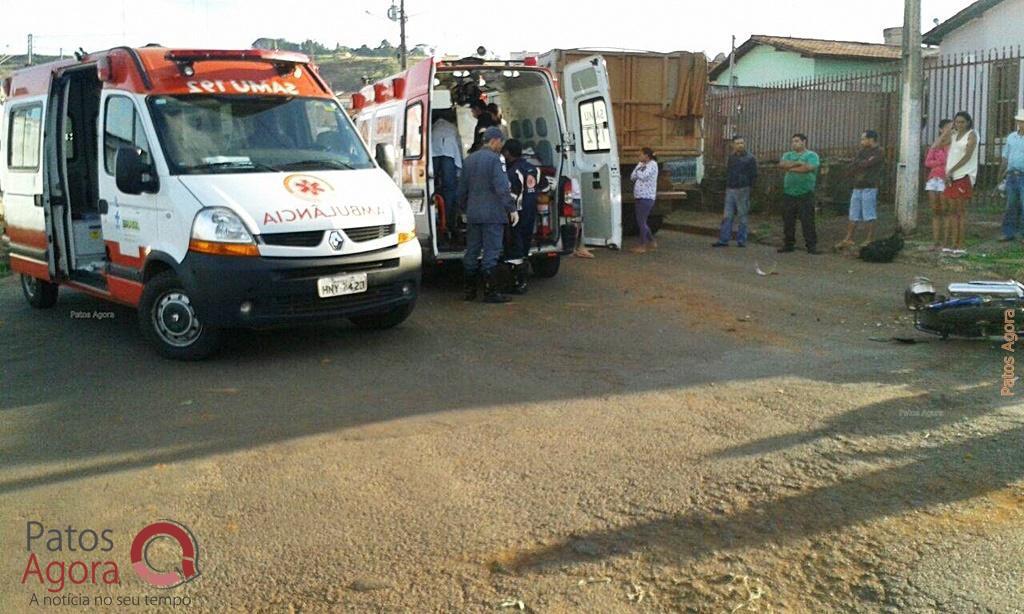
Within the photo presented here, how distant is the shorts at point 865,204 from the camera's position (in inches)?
521

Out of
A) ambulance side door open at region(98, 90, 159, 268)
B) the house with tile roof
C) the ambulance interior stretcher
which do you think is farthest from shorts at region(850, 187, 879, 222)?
the house with tile roof

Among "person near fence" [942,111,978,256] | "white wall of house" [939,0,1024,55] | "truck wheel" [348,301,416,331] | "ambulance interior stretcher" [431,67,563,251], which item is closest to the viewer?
"truck wheel" [348,301,416,331]

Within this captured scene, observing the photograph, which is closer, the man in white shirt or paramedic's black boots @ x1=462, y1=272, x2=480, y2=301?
paramedic's black boots @ x1=462, y1=272, x2=480, y2=301

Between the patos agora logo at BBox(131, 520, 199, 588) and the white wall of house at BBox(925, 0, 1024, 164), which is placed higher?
the white wall of house at BBox(925, 0, 1024, 164)

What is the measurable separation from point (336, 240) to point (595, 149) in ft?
16.3

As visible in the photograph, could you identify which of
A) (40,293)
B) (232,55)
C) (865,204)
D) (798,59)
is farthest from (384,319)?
(798,59)

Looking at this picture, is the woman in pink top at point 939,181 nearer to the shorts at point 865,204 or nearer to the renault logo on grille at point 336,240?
the shorts at point 865,204

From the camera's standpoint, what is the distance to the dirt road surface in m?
3.72

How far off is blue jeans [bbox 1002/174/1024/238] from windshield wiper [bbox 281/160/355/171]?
8.91 m

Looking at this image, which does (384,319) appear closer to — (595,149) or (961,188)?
(595,149)

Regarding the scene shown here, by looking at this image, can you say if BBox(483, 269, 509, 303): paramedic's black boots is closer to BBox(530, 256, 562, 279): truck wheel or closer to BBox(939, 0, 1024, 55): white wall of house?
BBox(530, 256, 562, 279): truck wheel

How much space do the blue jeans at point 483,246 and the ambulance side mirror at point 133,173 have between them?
10.8 ft

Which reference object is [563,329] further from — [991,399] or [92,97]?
[92,97]

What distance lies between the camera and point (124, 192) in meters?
7.56
